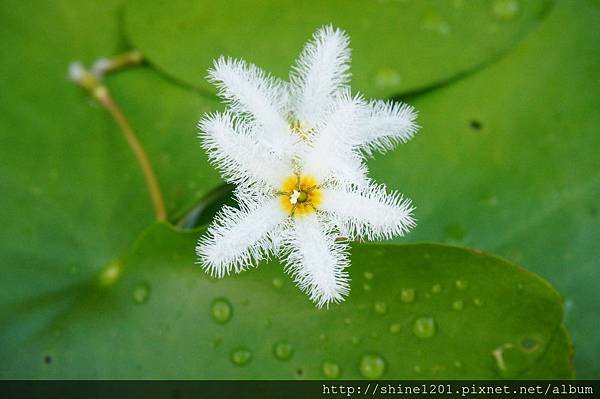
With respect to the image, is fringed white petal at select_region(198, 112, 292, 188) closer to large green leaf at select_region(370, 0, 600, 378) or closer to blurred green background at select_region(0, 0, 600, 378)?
blurred green background at select_region(0, 0, 600, 378)

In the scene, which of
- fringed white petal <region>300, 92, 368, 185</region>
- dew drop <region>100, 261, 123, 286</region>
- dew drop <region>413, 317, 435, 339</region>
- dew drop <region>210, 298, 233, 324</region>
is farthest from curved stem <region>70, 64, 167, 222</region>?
dew drop <region>413, 317, 435, 339</region>

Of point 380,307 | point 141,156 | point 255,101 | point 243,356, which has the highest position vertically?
point 141,156

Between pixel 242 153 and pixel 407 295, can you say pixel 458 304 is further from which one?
pixel 242 153

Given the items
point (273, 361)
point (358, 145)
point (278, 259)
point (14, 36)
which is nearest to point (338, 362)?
point (273, 361)

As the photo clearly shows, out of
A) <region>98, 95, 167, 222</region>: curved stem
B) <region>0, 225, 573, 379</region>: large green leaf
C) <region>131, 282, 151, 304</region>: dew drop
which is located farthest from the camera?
<region>98, 95, 167, 222</region>: curved stem

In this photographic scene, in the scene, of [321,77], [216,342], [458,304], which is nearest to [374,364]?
[458,304]

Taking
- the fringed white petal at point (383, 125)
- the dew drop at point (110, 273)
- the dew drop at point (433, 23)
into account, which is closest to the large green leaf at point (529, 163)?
the dew drop at point (433, 23)

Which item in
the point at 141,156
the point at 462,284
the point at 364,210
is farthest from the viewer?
the point at 141,156
